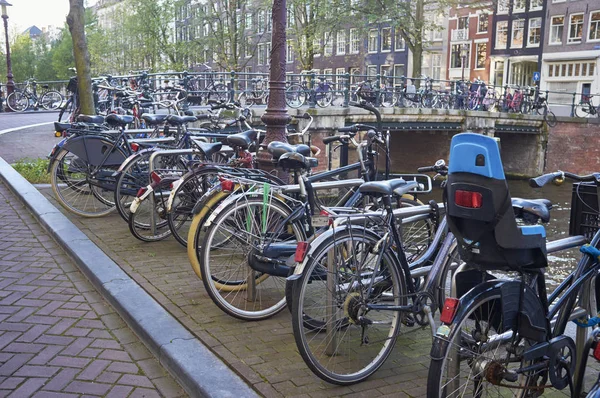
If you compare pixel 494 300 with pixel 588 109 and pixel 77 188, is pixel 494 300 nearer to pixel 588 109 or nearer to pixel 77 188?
pixel 77 188

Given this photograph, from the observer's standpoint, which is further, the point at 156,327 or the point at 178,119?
the point at 178,119

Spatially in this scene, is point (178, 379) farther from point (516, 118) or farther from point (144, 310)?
point (516, 118)

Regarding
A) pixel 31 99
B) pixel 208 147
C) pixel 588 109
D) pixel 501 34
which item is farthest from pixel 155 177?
pixel 501 34

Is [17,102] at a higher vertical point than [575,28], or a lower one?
lower

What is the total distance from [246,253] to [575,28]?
129ft

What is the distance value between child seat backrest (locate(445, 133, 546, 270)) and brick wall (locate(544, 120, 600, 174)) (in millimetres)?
26373

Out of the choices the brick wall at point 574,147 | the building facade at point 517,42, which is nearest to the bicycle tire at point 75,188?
the brick wall at point 574,147

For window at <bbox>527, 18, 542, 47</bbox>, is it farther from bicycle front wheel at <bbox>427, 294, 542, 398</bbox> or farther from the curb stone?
bicycle front wheel at <bbox>427, 294, 542, 398</bbox>

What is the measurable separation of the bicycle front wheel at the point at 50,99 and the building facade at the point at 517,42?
2792 centimetres

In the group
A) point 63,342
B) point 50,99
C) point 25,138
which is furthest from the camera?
point 50,99

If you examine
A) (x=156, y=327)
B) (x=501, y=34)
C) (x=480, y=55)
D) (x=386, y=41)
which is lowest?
(x=156, y=327)

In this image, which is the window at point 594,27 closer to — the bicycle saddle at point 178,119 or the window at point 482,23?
the window at point 482,23

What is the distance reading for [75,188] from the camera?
6.93 m

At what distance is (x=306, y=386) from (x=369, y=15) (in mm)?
24831
